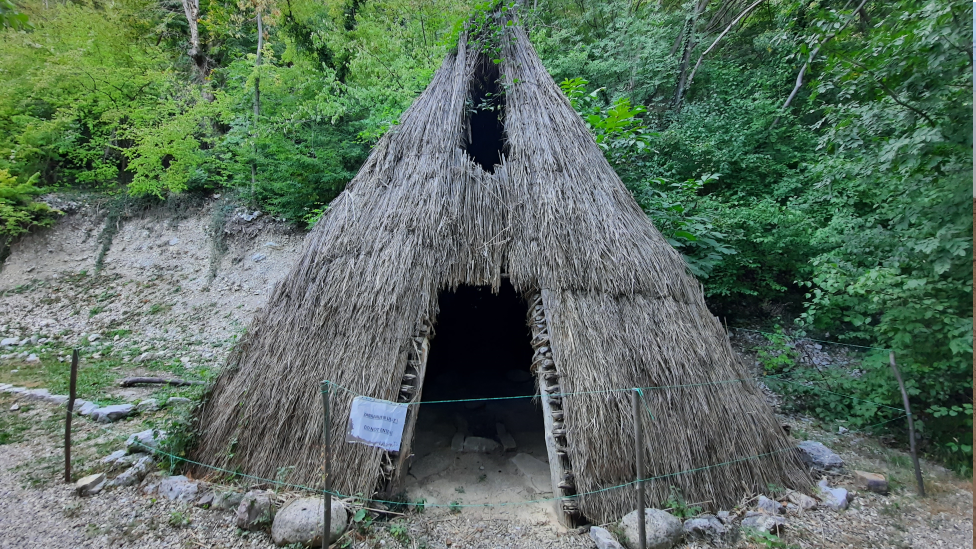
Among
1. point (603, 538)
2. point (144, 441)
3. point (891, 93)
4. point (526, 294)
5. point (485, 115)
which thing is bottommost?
point (603, 538)

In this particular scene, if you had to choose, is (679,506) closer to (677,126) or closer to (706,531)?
(706,531)

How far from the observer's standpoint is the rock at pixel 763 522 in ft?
10.1

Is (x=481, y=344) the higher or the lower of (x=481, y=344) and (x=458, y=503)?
the higher

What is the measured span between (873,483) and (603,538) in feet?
9.49

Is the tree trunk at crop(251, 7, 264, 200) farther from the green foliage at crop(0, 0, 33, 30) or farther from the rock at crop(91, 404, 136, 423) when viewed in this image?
the green foliage at crop(0, 0, 33, 30)

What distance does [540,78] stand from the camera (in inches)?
208

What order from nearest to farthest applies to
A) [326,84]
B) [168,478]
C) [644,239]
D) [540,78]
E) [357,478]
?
[357,478] < [168,478] < [644,239] < [540,78] < [326,84]

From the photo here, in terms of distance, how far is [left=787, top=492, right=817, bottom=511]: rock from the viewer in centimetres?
339

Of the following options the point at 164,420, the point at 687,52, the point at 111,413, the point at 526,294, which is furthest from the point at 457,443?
the point at 687,52

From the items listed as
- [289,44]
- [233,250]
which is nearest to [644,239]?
[233,250]

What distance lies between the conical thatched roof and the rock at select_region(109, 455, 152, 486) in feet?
1.60

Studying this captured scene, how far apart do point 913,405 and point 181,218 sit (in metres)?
14.9

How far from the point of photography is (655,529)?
293 cm

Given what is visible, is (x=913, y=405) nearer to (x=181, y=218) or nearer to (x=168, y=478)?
(x=168, y=478)
